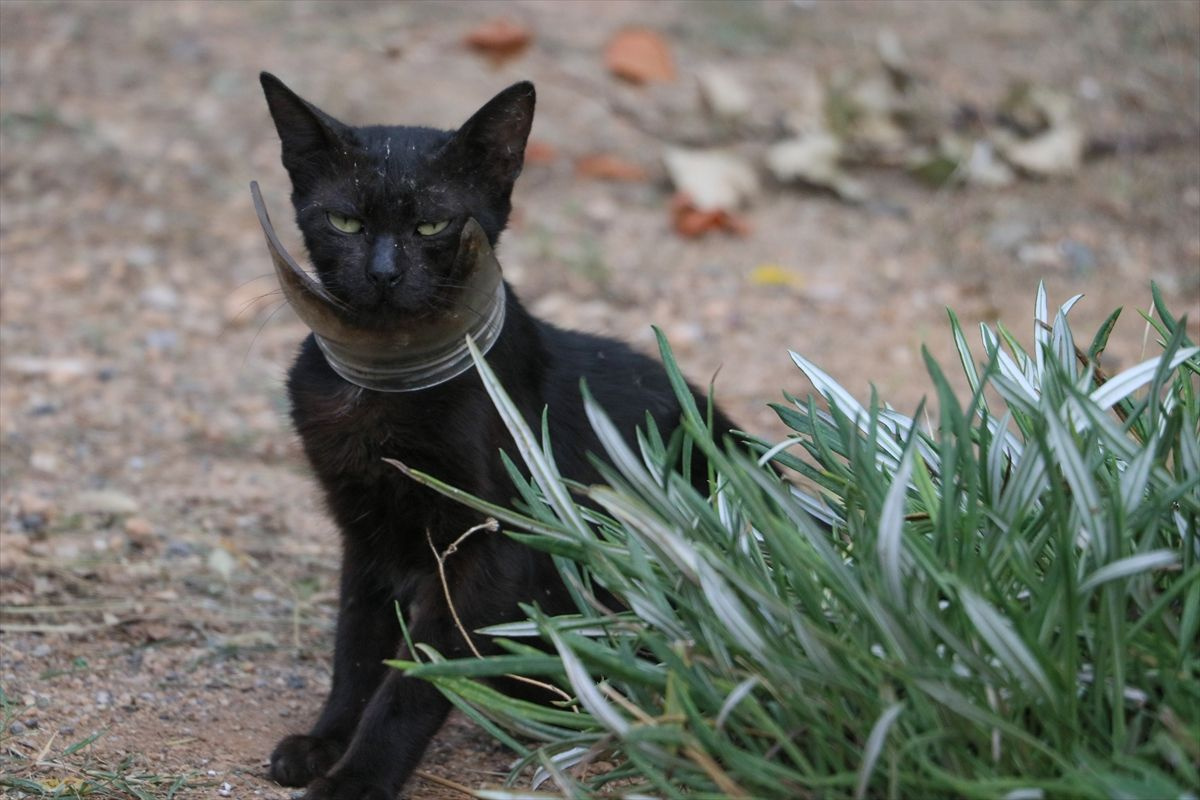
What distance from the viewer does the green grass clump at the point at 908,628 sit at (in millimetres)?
1629

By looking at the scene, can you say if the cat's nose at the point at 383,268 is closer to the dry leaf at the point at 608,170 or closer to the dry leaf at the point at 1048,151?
the dry leaf at the point at 608,170

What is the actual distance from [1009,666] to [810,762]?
12.5 inches

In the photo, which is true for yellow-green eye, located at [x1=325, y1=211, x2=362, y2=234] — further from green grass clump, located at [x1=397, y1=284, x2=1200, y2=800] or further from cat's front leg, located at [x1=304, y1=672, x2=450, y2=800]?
cat's front leg, located at [x1=304, y1=672, x2=450, y2=800]

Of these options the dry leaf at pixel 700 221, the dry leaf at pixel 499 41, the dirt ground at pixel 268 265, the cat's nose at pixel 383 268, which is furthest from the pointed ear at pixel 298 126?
the dry leaf at pixel 499 41

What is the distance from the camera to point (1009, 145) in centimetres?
539

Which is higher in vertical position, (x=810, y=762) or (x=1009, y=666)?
(x=1009, y=666)

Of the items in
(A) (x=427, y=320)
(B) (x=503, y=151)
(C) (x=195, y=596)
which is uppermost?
(B) (x=503, y=151)

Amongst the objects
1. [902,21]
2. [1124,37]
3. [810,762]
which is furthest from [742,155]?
[810,762]

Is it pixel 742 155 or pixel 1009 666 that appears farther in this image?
pixel 742 155

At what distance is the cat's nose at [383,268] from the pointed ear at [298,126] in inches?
9.1

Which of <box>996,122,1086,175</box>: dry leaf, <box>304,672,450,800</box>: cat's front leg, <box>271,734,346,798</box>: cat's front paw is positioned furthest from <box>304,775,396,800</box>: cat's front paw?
<box>996,122,1086,175</box>: dry leaf

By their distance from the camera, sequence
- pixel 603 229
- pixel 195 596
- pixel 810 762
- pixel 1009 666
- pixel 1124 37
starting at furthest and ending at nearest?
pixel 1124 37
pixel 603 229
pixel 195 596
pixel 810 762
pixel 1009 666

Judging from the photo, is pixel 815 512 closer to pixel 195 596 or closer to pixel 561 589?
pixel 561 589

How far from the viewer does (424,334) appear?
248cm
